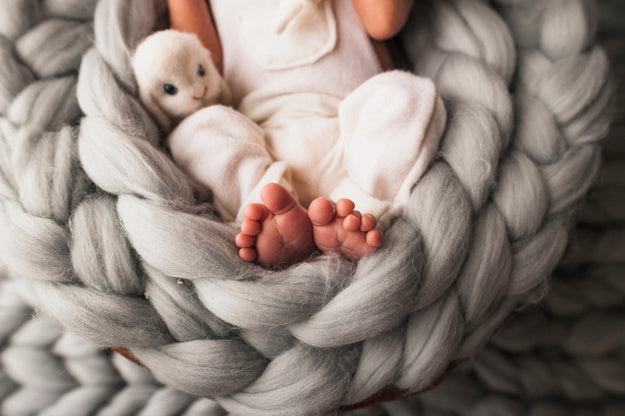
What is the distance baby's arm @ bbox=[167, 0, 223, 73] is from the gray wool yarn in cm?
9

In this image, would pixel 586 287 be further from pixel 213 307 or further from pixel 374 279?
pixel 213 307

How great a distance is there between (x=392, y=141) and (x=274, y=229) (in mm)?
171

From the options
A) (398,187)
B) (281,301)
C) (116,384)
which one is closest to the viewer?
(281,301)

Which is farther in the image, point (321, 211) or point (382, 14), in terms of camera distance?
point (382, 14)

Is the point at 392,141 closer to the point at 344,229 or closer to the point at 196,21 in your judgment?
the point at 344,229

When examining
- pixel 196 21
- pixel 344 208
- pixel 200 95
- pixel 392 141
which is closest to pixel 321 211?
pixel 344 208

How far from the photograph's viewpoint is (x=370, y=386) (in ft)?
1.56

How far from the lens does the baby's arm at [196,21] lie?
0.66m

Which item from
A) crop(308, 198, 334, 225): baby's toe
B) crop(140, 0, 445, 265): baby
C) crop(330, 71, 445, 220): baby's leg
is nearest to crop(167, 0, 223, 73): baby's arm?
crop(140, 0, 445, 265): baby

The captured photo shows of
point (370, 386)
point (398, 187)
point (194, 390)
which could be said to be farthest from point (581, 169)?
point (194, 390)

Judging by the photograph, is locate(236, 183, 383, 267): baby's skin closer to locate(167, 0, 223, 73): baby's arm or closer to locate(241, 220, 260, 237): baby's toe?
locate(241, 220, 260, 237): baby's toe

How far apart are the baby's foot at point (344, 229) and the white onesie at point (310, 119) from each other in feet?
0.20

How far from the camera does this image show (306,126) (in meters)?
0.62

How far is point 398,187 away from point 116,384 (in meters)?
0.47
